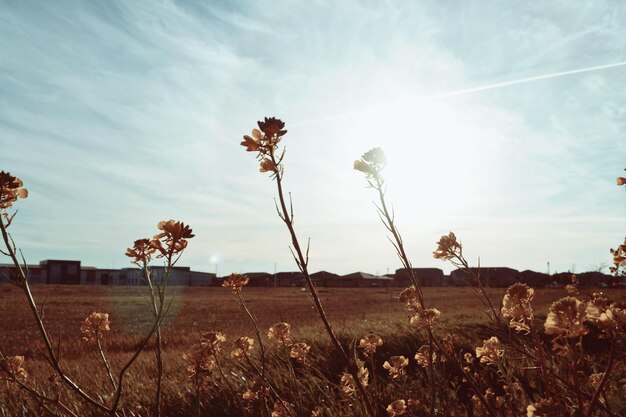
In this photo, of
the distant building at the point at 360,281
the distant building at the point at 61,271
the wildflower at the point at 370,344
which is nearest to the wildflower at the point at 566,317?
the wildflower at the point at 370,344

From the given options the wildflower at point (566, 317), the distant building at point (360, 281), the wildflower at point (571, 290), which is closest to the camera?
the wildflower at point (566, 317)

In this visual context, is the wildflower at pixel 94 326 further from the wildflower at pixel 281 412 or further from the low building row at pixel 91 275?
the low building row at pixel 91 275

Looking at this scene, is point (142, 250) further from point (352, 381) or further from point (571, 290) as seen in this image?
point (571, 290)

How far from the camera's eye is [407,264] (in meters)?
1.57

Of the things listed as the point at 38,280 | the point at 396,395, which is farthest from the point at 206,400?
the point at 38,280

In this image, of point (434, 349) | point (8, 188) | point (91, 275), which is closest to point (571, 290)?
point (434, 349)

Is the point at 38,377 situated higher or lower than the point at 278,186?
lower

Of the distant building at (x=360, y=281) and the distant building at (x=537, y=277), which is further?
the distant building at (x=360, y=281)

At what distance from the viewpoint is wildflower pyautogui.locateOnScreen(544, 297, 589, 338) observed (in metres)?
1.07

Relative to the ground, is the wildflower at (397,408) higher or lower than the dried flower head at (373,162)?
lower

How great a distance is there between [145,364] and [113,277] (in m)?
95.9

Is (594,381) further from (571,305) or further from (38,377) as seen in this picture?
(38,377)

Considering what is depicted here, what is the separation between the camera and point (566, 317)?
1104 millimetres

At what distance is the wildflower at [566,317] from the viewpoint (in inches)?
42.1
